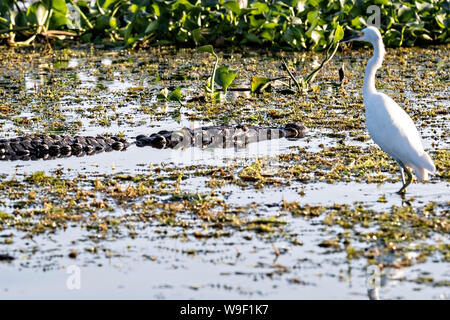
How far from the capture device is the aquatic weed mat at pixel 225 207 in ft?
16.4

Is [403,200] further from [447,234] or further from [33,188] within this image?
[33,188]

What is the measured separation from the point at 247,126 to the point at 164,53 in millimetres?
5768

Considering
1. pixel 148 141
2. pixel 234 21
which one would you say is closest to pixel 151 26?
pixel 234 21

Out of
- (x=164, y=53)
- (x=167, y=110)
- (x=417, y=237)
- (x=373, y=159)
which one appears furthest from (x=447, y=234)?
(x=164, y=53)

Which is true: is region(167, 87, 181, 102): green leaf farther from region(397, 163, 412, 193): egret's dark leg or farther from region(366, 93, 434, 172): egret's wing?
region(397, 163, 412, 193): egret's dark leg

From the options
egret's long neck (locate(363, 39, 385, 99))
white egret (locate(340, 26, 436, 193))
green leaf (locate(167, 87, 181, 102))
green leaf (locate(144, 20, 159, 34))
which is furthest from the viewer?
green leaf (locate(144, 20, 159, 34))

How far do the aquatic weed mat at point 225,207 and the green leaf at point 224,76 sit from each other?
270 mm

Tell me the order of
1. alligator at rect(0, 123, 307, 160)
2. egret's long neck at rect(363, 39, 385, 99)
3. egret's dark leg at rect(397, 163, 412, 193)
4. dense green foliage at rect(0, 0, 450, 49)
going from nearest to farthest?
1. egret's dark leg at rect(397, 163, 412, 193)
2. egret's long neck at rect(363, 39, 385, 99)
3. alligator at rect(0, 123, 307, 160)
4. dense green foliage at rect(0, 0, 450, 49)

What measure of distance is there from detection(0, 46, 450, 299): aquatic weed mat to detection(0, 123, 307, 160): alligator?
16cm

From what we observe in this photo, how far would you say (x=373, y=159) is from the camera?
305 inches

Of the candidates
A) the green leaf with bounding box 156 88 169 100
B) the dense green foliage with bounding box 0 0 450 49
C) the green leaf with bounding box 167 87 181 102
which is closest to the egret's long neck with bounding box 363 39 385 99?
the green leaf with bounding box 167 87 181 102

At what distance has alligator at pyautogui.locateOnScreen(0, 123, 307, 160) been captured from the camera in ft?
26.6

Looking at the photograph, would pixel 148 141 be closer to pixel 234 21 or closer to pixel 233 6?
pixel 233 6

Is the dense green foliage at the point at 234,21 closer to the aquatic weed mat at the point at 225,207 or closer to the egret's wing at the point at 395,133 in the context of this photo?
the aquatic weed mat at the point at 225,207
